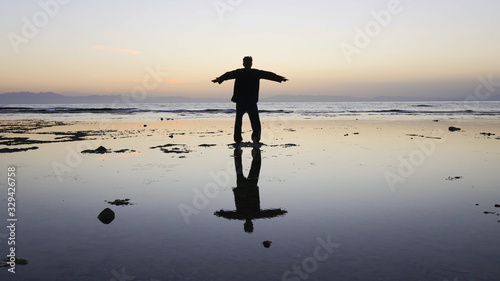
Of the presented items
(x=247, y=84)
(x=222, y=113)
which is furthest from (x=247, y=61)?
(x=222, y=113)

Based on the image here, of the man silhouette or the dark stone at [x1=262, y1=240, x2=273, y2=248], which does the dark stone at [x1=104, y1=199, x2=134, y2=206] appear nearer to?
the dark stone at [x1=262, y1=240, x2=273, y2=248]

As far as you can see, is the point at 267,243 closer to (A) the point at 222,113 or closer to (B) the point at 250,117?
(B) the point at 250,117

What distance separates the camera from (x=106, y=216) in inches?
213

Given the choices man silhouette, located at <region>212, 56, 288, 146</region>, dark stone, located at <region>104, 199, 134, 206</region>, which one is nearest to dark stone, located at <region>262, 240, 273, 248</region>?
dark stone, located at <region>104, 199, 134, 206</region>

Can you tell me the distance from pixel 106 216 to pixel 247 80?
9.51 meters

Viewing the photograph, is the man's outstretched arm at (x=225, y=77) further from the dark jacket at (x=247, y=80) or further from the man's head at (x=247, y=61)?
the man's head at (x=247, y=61)

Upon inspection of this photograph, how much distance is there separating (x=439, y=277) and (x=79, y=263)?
3.21 metres

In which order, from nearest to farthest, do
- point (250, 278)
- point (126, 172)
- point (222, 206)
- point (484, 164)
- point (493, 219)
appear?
point (250, 278) < point (493, 219) < point (222, 206) < point (126, 172) < point (484, 164)

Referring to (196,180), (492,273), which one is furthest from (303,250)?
(196,180)

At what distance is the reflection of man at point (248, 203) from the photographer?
218 inches

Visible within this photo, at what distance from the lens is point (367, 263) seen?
12.6 ft

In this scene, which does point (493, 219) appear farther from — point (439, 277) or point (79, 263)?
point (79, 263)

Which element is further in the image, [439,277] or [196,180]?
[196,180]

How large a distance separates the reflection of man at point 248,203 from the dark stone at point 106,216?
1366 mm
